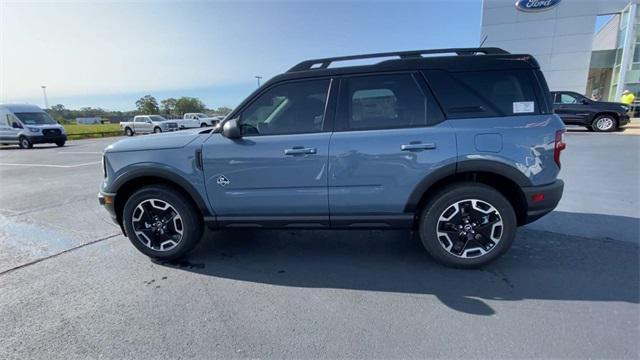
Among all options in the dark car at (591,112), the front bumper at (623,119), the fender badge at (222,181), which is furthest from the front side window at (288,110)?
the front bumper at (623,119)

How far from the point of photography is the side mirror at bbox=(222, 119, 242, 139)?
2959 mm

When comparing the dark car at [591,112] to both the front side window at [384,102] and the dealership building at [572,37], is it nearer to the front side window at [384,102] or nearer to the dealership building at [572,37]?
the dealership building at [572,37]

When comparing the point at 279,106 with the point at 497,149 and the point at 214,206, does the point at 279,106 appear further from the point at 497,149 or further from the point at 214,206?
the point at 497,149

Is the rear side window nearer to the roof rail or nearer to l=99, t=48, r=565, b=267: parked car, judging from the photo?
l=99, t=48, r=565, b=267: parked car

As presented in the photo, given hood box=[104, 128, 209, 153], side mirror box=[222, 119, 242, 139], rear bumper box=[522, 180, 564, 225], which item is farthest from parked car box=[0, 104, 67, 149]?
rear bumper box=[522, 180, 564, 225]

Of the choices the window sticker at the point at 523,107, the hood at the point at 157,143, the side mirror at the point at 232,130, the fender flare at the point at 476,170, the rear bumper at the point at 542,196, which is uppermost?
the window sticker at the point at 523,107

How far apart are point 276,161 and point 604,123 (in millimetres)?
16354

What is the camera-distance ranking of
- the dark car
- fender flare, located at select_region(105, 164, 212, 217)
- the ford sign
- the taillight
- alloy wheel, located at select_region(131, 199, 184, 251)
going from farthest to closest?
the ford sign, the dark car, alloy wheel, located at select_region(131, 199, 184, 251), fender flare, located at select_region(105, 164, 212, 217), the taillight

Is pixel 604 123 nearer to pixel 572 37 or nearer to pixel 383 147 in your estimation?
pixel 572 37

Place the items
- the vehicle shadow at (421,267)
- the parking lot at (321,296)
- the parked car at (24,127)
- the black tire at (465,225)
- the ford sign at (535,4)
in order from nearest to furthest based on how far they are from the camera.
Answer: the parking lot at (321,296) < the vehicle shadow at (421,267) < the black tire at (465,225) < the parked car at (24,127) < the ford sign at (535,4)

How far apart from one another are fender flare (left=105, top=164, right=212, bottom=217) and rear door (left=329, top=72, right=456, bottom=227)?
1377 millimetres

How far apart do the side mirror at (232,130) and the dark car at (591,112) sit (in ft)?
48.3

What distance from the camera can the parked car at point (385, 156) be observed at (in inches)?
110

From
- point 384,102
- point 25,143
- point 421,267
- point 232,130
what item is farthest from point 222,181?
point 25,143
